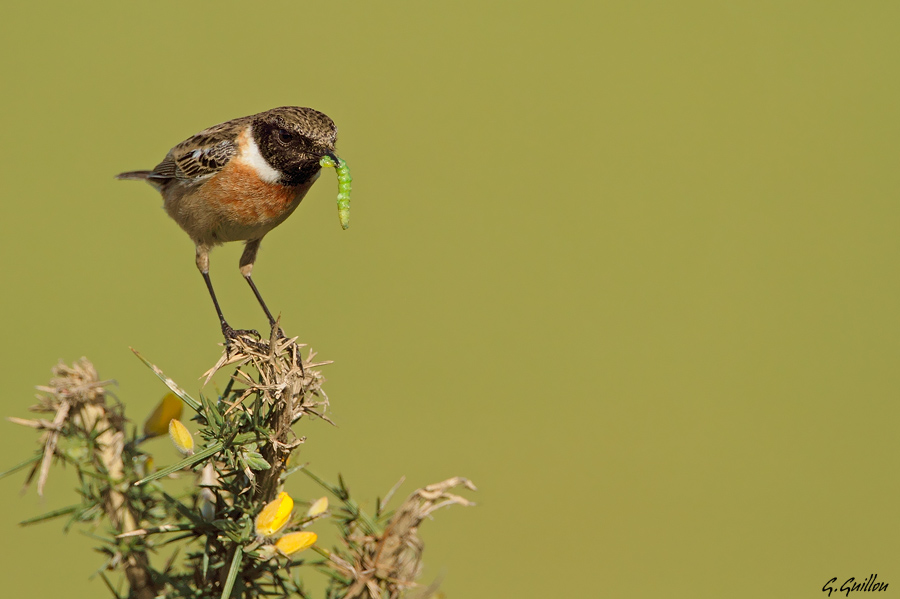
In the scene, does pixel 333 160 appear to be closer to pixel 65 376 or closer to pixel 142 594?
pixel 65 376

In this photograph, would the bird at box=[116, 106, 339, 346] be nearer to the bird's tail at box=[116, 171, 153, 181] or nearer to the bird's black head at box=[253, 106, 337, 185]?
the bird's black head at box=[253, 106, 337, 185]

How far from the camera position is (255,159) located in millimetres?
3154

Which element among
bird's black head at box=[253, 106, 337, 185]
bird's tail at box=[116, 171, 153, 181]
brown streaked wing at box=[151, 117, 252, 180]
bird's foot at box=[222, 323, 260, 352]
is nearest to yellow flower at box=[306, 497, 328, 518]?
bird's foot at box=[222, 323, 260, 352]

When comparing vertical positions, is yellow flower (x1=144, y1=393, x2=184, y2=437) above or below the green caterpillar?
below

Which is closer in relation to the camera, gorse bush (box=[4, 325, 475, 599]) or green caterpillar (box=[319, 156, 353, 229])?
gorse bush (box=[4, 325, 475, 599])

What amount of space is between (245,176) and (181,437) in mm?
1677

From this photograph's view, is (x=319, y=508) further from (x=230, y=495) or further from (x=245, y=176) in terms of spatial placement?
(x=245, y=176)

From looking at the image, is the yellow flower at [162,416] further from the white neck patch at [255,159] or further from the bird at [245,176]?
the white neck patch at [255,159]

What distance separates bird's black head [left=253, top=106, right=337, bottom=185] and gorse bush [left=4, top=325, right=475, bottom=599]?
1.08 metres

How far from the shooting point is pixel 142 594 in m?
1.96

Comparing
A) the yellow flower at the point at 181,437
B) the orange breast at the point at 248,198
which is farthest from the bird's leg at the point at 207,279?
the yellow flower at the point at 181,437

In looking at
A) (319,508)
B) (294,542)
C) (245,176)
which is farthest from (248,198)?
(294,542)

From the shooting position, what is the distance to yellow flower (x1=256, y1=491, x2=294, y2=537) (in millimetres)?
1680

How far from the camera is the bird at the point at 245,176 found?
2855mm
